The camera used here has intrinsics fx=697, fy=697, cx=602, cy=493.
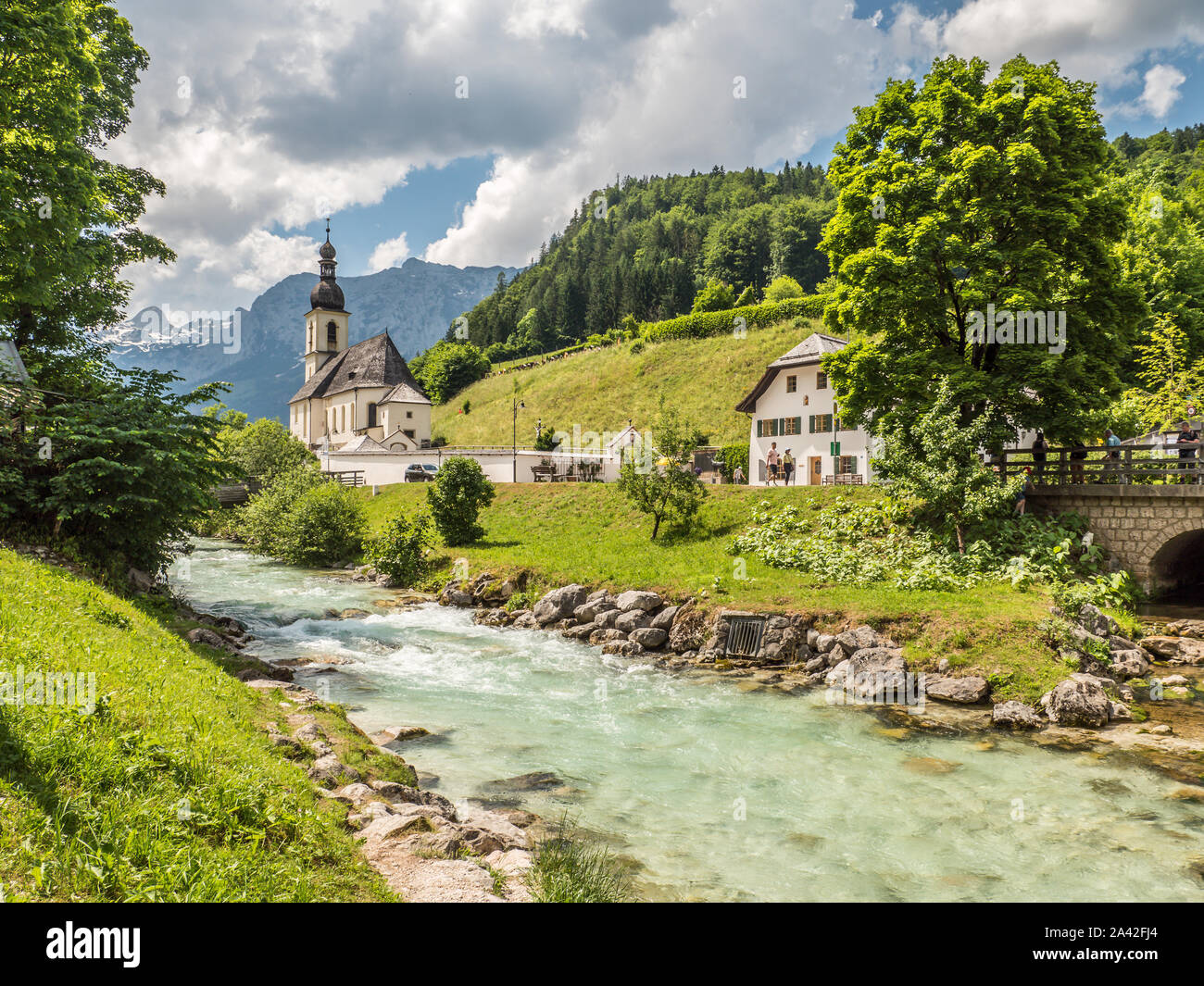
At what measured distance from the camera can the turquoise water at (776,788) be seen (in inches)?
335

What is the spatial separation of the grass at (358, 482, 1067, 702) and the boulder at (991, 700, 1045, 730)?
0.65 m

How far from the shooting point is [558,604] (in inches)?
954

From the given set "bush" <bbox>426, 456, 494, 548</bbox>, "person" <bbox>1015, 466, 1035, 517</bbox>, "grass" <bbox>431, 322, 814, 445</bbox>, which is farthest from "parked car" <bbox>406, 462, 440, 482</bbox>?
"person" <bbox>1015, 466, 1035, 517</bbox>

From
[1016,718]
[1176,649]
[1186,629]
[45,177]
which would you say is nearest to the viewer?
[1016,718]

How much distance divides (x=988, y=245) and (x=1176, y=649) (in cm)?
1284

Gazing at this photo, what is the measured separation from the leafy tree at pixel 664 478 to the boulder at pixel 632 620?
7539 millimetres

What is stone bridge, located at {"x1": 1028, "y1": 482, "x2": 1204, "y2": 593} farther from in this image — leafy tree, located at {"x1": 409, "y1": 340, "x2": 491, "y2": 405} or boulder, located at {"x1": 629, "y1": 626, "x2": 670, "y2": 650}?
leafy tree, located at {"x1": 409, "y1": 340, "x2": 491, "y2": 405}

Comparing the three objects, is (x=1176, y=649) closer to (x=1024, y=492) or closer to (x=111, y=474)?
(x=1024, y=492)

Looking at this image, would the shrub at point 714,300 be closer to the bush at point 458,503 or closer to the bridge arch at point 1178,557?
the bush at point 458,503

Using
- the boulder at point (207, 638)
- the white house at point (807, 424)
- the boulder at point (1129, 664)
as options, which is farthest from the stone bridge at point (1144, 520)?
the boulder at point (207, 638)

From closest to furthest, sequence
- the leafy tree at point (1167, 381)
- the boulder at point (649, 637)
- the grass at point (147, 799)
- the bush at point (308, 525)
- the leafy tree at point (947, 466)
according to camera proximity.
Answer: the grass at point (147, 799)
the boulder at point (649, 637)
the leafy tree at point (947, 466)
the leafy tree at point (1167, 381)
the bush at point (308, 525)

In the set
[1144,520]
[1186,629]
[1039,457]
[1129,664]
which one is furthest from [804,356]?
[1129,664]

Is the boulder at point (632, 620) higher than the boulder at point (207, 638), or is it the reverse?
the boulder at point (207, 638)

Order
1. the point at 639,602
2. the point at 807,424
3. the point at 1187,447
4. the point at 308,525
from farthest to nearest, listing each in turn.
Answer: the point at 807,424
the point at 308,525
the point at 639,602
the point at 1187,447
